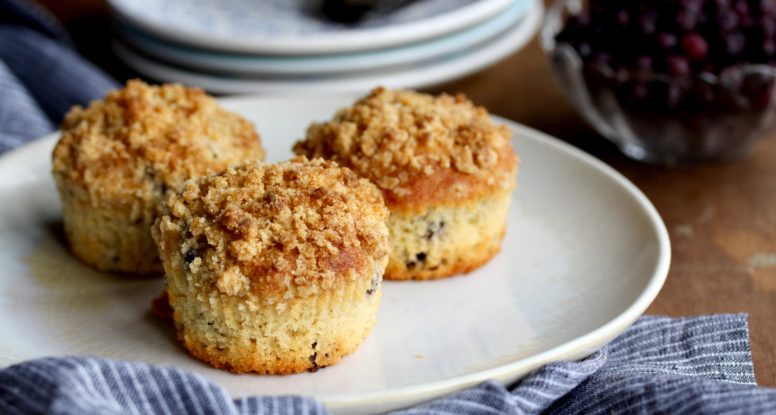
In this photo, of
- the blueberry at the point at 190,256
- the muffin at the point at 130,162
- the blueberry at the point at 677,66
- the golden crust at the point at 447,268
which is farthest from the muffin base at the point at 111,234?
the blueberry at the point at 677,66

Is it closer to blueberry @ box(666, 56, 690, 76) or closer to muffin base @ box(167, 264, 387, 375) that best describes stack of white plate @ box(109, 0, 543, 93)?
blueberry @ box(666, 56, 690, 76)

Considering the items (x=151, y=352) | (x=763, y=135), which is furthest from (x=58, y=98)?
(x=763, y=135)

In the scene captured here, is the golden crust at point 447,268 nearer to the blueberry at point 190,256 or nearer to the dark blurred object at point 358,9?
the blueberry at point 190,256

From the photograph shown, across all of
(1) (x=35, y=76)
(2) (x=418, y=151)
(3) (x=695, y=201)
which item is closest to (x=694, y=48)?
(3) (x=695, y=201)

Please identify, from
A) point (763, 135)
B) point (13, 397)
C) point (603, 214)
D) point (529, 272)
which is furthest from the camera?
point (763, 135)

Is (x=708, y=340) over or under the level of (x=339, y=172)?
under

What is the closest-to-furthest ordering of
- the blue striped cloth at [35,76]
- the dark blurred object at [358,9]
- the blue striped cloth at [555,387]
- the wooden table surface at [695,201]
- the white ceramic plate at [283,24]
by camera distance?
the blue striped cloth at [555,387]
the wooden table surface at [695,201]
the blue striped cloth at [35,76]
the white ceramic plate at [283,24]
the dark blurred object at [358,9]

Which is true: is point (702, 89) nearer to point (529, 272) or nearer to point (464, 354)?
point (529, 272)
